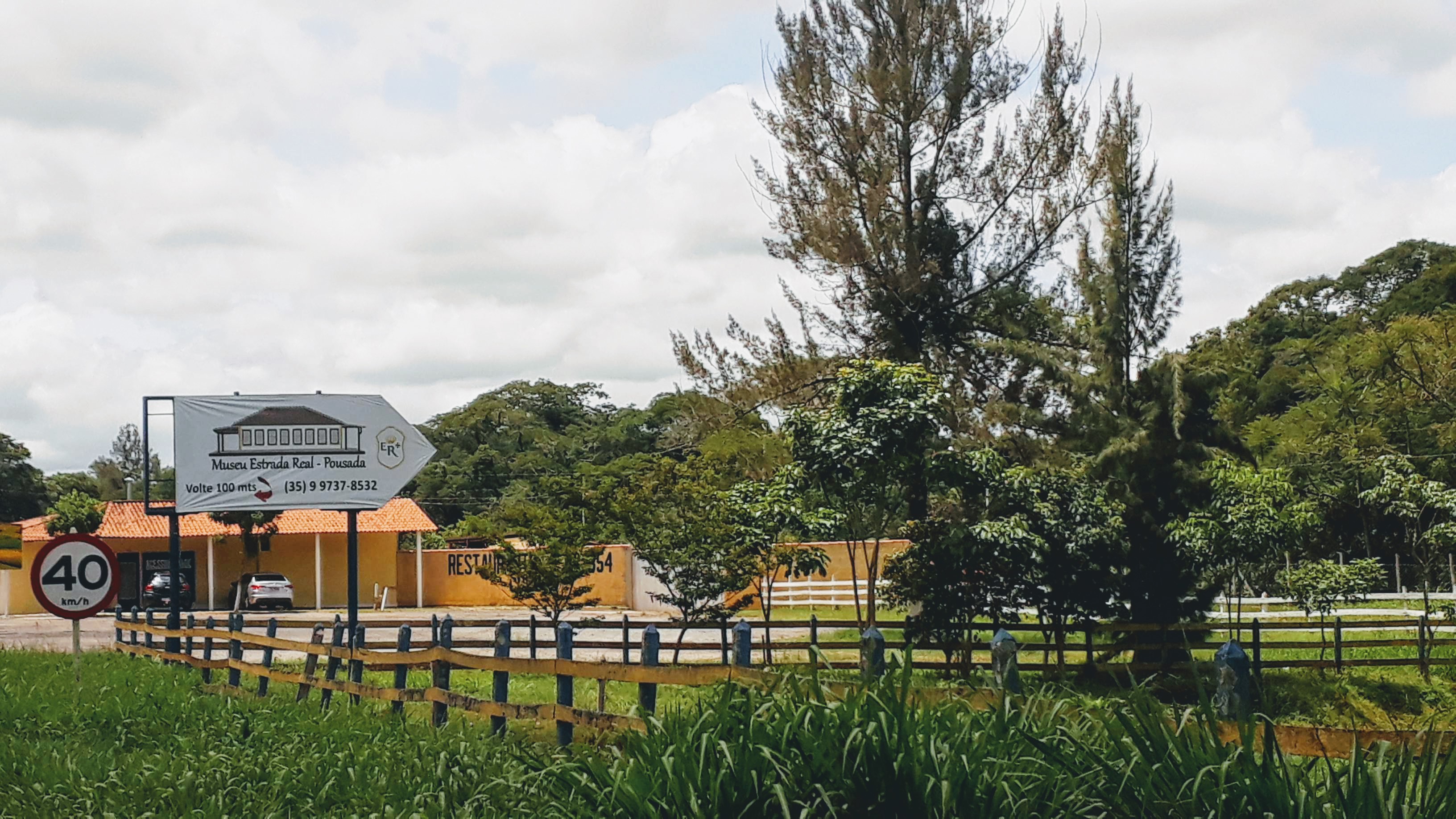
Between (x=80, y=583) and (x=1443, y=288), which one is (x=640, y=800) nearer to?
(x=80, y=583)

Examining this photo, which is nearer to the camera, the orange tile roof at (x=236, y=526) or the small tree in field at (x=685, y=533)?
the small tree in field at (x=685, y=533)

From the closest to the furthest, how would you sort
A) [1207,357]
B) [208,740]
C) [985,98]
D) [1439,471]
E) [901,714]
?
1. [901,714]
2. [208,740]
3. [1207,357]
4. [985,98]
5. [1439,471]

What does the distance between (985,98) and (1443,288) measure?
33580 millimetres

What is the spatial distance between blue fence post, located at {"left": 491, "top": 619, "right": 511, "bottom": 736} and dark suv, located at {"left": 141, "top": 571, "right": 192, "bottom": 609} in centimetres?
3572

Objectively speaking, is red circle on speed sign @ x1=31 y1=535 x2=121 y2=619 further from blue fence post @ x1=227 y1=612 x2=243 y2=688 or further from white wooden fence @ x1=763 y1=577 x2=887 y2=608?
white wooden fence @ x1=763 y1=577 x2=887 y2=608

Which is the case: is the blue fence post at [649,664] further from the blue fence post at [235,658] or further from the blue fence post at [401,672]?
the blue fence post at [235,658]

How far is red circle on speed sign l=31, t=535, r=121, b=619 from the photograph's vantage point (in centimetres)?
1581

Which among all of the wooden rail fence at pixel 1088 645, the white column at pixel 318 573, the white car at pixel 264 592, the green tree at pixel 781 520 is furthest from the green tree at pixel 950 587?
the white column at pixel 318 573

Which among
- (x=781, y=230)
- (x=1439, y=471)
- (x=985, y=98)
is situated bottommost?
(x=1439, y=471)

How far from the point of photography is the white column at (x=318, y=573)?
5150 cm

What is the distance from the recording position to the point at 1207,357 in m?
23.8

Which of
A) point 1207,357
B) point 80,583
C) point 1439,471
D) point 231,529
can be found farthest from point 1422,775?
point 231,529

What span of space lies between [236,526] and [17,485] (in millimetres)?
36519

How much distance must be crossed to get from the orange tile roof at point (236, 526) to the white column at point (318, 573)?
2.05 ft
